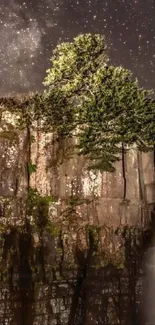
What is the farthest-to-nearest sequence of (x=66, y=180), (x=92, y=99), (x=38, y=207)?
(x=66, y=180)
(x=92, y=99)
(x=38, y=207)

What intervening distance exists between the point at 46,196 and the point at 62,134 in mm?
3993

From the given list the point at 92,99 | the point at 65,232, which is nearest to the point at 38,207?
the point at 65,232

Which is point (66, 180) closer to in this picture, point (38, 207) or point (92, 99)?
point (38, 207)

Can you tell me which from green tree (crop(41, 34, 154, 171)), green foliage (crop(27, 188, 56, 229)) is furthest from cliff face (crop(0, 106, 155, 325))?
green tree (crop(41, 34, 154, 171))

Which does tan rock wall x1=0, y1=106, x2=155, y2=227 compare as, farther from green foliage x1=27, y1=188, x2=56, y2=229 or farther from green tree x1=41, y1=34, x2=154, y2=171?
green tree x1=41, y1=34, x2=154, y2=171

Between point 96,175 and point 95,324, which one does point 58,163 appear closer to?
point 96,175

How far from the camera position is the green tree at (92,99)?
64.0 feet

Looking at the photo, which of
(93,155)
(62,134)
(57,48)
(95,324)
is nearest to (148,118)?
(93,155)

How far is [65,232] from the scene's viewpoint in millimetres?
19125

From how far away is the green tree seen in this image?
19516 mm

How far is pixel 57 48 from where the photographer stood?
19641 millimetres

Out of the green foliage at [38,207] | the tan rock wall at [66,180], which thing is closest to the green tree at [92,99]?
the tan rock wall at [66,180]

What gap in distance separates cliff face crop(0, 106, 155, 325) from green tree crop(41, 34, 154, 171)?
4.29ft

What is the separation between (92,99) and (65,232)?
25.5 ft
